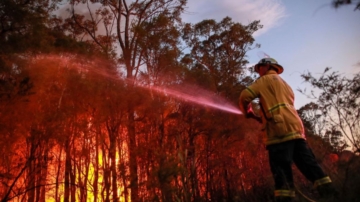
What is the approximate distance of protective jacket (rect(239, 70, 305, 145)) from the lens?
11.5 ft

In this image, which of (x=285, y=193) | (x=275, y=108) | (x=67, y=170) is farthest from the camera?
(x=67, y=170)

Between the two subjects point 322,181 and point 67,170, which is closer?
point 322,181

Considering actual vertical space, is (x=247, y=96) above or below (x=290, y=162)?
above

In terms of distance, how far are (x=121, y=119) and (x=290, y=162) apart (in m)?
9.88

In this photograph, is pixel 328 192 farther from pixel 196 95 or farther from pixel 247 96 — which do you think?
pixel 196 95

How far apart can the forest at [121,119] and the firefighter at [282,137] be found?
0.32m

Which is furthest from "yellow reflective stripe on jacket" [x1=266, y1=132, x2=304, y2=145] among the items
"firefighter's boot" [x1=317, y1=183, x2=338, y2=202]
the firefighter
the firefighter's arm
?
"firefighter's boot" [x1=317, y1=183, x2=338, y2=202]

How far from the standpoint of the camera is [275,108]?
3.58 metres

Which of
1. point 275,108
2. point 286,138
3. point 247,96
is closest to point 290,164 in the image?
point 286,138

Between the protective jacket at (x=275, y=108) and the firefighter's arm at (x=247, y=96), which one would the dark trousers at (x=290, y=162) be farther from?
A: the firefighter's arm at (x=247, y=96)

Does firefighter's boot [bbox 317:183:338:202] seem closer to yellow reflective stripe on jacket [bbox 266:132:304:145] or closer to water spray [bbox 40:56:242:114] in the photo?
yellow reflective stripe on jacket [bbox 266:132:304:145]

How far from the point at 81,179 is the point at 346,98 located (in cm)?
892

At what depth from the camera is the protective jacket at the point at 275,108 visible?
11.5ft

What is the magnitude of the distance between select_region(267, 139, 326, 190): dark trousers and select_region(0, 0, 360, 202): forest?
28 centimetres
